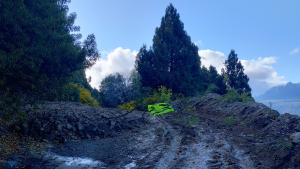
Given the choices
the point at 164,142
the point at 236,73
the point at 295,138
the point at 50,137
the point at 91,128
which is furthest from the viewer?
the point at 236,73

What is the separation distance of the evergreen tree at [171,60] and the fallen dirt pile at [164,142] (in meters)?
14.6

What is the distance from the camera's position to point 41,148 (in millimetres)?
6148

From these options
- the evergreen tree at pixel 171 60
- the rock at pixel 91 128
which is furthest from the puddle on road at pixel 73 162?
the evergreen tree at pixel 171 60

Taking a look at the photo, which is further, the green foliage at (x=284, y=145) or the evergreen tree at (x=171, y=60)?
the evergreen tree at (x=171, y=60)

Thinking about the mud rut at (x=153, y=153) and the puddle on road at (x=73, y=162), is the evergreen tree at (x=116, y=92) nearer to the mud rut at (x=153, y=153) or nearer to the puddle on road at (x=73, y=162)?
the mud rut at (x=153, y=153)

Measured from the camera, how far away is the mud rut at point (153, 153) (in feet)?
16.8

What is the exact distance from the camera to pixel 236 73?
95.1ft

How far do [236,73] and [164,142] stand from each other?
2457 cm

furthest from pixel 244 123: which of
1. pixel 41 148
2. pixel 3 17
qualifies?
pixel 3 17

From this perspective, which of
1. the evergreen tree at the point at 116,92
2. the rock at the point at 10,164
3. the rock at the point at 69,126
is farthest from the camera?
the evergreen tree at the point at 116,92

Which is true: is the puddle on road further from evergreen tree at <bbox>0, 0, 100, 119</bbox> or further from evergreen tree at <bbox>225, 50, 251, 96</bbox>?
evergreen tree at <bbox>225, 50, 251, 96</bbox>

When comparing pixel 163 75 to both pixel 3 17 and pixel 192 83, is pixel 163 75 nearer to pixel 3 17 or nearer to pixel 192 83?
pixel 192 83

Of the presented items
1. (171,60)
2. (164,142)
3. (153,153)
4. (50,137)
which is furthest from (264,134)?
(171,60)

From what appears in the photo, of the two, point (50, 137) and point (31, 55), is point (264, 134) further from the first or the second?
point (31, 55)
